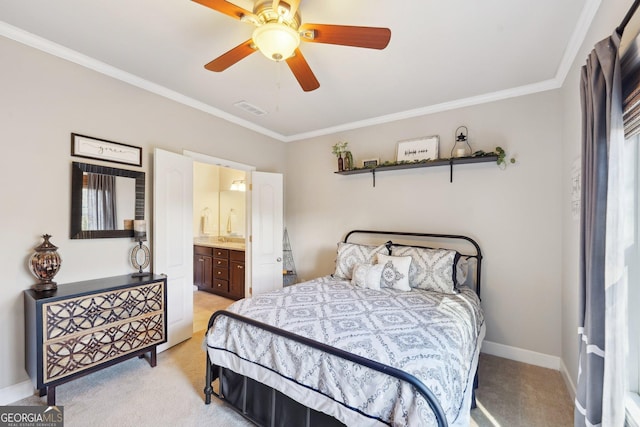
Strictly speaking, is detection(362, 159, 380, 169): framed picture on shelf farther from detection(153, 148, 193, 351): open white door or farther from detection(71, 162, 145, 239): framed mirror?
detection(71, 162, 145, 239): framed mirror

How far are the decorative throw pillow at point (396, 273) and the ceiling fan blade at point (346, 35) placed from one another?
6.78 ft

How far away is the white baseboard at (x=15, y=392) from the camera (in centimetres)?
211

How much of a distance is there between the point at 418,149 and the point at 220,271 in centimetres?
386

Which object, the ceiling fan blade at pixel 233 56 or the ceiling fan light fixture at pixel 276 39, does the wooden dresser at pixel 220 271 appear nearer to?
the ceiling fan blade at pixel 233 56

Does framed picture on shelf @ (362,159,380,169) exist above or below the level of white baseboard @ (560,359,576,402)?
above

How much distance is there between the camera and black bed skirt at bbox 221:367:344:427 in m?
1.62

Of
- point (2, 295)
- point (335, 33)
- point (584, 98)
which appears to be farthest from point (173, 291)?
point (584, 98)

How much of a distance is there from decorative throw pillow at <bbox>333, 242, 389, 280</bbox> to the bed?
15.2 inches

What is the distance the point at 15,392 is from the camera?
7.10 ft

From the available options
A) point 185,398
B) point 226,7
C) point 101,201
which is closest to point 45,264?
point 101,201

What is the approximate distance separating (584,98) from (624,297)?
1.13 meters

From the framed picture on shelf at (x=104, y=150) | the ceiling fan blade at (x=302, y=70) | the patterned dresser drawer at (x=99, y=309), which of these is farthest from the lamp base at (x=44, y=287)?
the ceiling fan blade at (x=302, y=70)

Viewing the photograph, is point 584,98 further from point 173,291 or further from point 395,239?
point 173,291

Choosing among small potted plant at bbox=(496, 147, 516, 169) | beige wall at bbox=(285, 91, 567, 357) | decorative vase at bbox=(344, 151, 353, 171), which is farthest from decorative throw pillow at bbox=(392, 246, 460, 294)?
decorative vase at bbox=(344, 151, 353, 171)
